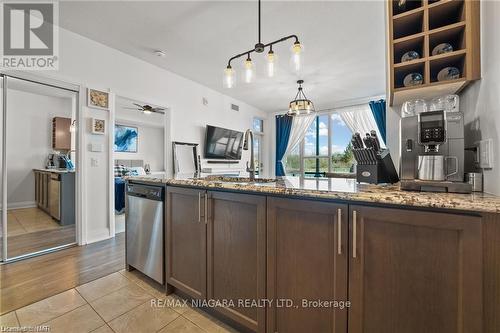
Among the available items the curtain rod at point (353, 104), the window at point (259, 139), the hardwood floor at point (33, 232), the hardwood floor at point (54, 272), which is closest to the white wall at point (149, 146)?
the window at point (259, 139)

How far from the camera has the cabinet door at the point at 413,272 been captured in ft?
2.47

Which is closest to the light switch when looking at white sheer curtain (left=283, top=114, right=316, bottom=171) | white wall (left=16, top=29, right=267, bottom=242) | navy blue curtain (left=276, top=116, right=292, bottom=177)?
white wall (left=16, top=29, right=267, bottom=242)

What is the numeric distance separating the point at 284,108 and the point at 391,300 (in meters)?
5.70

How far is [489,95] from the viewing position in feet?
3.31

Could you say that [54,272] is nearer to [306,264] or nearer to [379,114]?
[306,264]

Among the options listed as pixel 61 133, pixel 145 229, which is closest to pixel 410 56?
pixel 145 229

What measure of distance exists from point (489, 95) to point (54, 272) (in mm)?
3423

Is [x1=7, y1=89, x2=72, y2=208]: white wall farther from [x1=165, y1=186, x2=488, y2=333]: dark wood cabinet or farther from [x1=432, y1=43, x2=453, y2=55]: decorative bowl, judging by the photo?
[x1=432, y1=43, x2=453, y2=55]: decorative bowl

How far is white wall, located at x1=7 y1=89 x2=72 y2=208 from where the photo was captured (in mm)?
2662

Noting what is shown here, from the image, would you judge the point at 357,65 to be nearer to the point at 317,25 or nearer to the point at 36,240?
the point at 317,25

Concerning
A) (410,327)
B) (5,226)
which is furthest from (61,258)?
(410,327)

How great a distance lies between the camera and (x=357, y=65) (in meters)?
3.53

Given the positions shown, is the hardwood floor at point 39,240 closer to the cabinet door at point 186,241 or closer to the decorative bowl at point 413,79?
the cabinet door at point 186,241

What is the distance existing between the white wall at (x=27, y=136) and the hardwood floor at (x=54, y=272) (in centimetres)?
84
